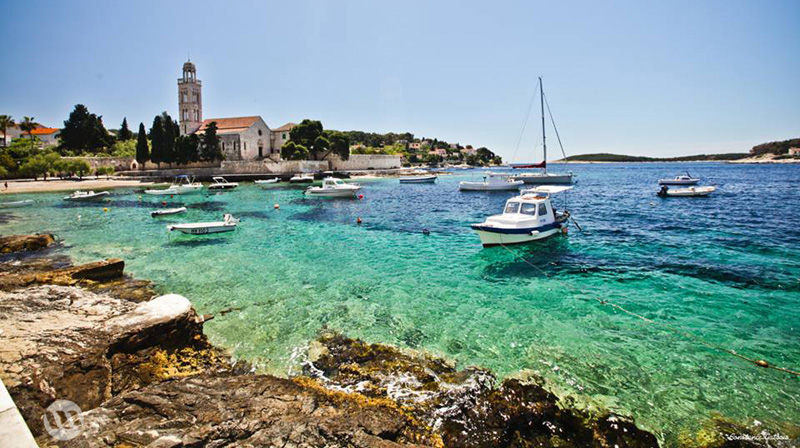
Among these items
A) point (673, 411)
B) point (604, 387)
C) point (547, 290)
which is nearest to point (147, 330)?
point (604, 387)

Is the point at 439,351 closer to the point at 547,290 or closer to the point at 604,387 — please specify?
the point at 604,387

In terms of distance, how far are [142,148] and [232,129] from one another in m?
17.5

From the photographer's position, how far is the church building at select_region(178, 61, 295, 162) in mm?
78188

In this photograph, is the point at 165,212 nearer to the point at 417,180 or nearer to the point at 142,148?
the point at 417,180

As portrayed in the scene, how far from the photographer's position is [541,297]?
10836mm

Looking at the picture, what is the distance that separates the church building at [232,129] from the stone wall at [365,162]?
13.4 metres

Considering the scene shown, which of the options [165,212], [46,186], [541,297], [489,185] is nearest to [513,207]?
[541,297]

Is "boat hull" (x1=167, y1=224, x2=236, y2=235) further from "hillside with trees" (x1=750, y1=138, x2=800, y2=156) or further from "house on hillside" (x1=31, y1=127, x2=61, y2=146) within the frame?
"hillside with trees" (x1=750, y1=138, x2=800, y2=156)

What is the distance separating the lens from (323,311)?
9867 mm

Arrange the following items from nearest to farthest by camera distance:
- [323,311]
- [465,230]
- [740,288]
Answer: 1. [323,311]
2. [740,288]
3. [465,230]

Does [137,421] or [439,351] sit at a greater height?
[137,421]

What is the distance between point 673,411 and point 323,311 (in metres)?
7.68

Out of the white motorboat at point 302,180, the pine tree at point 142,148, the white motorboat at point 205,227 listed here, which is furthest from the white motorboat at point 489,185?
the pine tree at point 142,148

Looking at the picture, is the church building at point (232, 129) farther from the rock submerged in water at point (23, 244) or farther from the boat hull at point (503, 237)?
the boat hull at point (503, 237)
